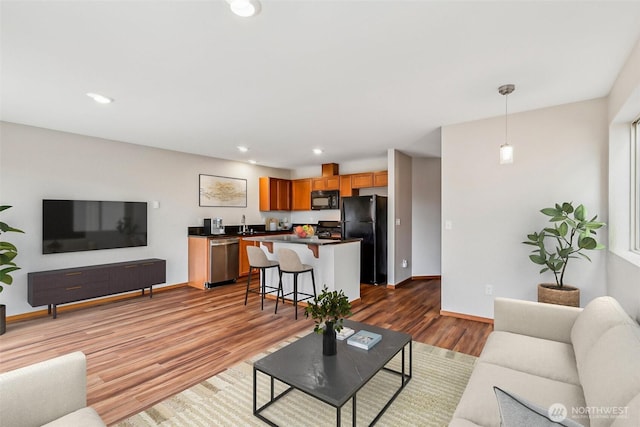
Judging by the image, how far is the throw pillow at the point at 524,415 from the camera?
0.83 metres

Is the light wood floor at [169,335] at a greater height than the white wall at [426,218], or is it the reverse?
the white wall at [426,218]

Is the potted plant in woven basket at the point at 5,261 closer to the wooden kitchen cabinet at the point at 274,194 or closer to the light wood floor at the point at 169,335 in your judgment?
the light wood floor at the point at 169,335

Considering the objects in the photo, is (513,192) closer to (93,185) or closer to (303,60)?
(303,60)

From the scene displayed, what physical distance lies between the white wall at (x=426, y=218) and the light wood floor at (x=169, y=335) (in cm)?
141

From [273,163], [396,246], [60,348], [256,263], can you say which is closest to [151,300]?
[60,348]

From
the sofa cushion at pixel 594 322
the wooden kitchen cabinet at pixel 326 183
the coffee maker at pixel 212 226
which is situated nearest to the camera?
the sofa cushion at pixel 594 322

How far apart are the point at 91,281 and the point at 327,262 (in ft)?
10.6

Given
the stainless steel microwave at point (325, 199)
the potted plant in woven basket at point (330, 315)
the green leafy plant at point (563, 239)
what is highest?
the stainless steel microwave at point (325, 199)

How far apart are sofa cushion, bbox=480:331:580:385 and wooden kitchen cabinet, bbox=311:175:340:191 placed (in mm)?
4808

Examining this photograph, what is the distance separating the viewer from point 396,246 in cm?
Answer: 548

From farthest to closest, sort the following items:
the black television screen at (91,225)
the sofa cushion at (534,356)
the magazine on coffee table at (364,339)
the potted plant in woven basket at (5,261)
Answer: the black television screen at (91,225) → the potted plant in woven basket at (5,261) → the magazine on coffee table at (364,339) → the sofa cushion at (534,356)

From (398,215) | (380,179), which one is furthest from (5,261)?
(380,179)

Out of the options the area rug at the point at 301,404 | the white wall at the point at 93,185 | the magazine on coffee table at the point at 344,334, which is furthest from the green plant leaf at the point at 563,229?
the white wall at the point at 93,185

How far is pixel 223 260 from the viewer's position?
18.3 feet
